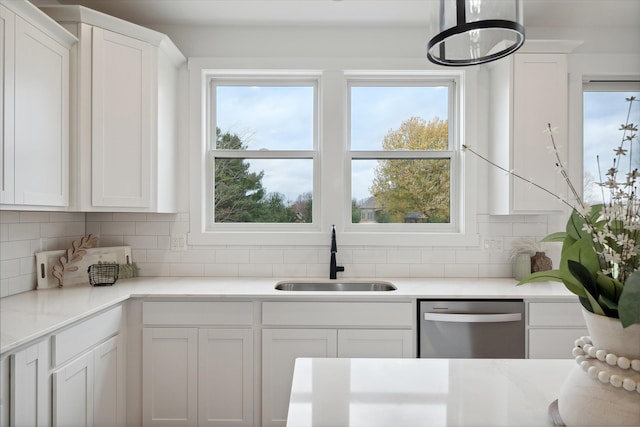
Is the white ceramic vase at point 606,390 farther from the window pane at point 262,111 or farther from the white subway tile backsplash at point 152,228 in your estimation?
the white subway tile backsplash at point 152,228

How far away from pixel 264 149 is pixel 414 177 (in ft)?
3.83

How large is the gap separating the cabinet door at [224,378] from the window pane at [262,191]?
→ 0.99 metres

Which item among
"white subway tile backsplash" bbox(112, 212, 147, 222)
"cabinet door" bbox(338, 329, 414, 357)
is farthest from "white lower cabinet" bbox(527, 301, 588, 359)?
"white subway tile backsplash" bbox(112, 212, 147, 222)

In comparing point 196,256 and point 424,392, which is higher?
point 196,256

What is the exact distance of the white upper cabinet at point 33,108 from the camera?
173 cm

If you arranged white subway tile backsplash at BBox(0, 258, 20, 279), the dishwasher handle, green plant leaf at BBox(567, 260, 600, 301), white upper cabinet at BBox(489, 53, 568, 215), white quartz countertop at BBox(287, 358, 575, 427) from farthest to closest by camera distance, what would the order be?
white upper cabinet at BBox(489, 53, 568, 215) → the dishwasher handle → white subway tile backsplash at BBox(0, 258, 20, 279) → white quartz countertop at BBox(287, 358, 575, 427) → green plant leaf at BBox(567, 260, 600, 301)

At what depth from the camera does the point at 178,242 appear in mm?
2809

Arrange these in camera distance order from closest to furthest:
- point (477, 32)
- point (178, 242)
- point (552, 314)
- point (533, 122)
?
point (477, 32)
point (552, 314)
point (533, 122)
point (178, 242)

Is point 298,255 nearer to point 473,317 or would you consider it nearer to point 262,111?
point 262,111

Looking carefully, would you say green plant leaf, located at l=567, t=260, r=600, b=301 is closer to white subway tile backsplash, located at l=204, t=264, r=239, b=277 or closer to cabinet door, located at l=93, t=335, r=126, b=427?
cabinet door, located at l=93, t=335, r=126, b=427

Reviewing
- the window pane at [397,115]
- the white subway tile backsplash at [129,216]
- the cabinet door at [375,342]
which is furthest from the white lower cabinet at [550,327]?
the white subway tile backsplash at [129,216]

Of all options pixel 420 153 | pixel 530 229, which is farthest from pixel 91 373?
pixel 530 229

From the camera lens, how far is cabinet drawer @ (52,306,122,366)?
1.63 m

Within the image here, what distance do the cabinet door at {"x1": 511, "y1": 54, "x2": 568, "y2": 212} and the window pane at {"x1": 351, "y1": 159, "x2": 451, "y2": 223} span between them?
0.55 metres
